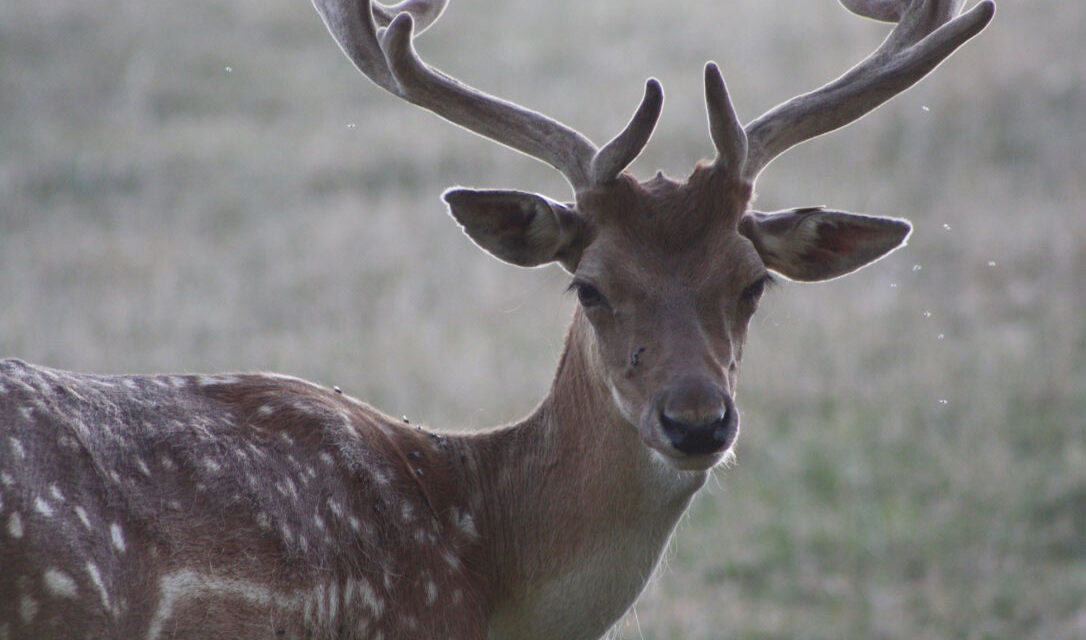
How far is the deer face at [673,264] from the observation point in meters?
4.70

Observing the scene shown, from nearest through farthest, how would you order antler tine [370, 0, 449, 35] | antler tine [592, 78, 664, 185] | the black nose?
1. the black nose
2. antler tine [592, 78, 664, 185]
3. antler tine [370, 0, 449, 35]

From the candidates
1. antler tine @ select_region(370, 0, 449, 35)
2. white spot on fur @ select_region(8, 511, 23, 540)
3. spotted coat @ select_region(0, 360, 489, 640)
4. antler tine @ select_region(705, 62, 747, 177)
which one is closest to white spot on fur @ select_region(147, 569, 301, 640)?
spotted coat @ select_region(0, 360, 489, 640)

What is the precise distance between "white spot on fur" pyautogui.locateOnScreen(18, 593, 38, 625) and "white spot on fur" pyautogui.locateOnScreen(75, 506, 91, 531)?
9.4 inches

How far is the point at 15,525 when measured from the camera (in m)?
3.93

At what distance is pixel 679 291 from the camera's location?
494 centimetres

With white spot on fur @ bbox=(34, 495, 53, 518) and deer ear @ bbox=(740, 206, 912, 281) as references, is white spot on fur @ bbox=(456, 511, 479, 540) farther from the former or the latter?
white spot on fur @ bbox=(34, 495, 53, 518)

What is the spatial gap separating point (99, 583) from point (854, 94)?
9.91ft

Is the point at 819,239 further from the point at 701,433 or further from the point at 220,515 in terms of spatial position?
the point at 220,515

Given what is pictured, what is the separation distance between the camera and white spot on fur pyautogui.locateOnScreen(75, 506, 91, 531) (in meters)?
4.05

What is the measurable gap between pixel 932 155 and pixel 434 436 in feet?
36.7

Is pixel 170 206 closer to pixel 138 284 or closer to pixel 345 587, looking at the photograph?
pixel 138 284

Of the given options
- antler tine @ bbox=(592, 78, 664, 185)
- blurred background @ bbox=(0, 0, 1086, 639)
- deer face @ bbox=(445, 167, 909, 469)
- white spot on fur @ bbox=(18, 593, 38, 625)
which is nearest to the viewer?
white spot on fur @ bbox=(18, 593, 38, 625)

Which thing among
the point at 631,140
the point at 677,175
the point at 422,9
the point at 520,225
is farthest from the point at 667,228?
the point at 677,175

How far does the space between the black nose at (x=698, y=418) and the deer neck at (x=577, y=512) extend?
0.26 meters
